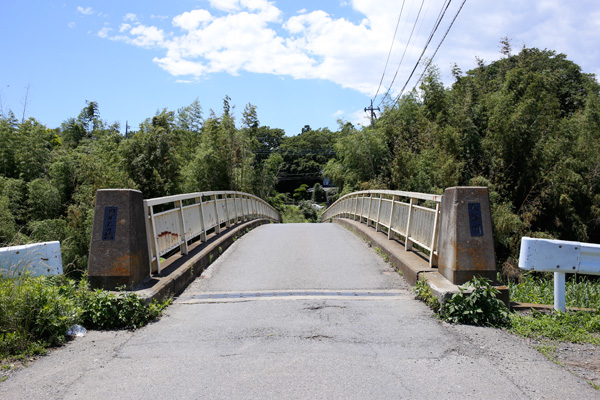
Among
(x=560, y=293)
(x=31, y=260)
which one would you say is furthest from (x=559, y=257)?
(x=31, y=260)

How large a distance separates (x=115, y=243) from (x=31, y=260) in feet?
2.93

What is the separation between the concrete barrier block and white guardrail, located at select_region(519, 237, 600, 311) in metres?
5.30

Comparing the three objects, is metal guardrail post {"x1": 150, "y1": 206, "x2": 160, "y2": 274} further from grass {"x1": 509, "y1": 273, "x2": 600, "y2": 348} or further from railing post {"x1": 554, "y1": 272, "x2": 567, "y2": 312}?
railing post {"x1": 554, "y1": 272, "x2": 567, "y2": 312}

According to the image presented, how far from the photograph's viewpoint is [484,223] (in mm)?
5742

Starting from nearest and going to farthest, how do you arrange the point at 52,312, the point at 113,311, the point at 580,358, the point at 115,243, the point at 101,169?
the point at 580,358
the point at 52,312
the point at 113,311
the point at 115,243
the point at 101,169

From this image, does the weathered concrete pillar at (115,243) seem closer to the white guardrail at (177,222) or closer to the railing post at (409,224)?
the white guardrail at (177,222)

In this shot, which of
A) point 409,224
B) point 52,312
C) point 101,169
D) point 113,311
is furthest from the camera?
point 101,169

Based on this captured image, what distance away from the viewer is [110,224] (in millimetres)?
5641

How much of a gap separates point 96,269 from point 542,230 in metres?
19.2

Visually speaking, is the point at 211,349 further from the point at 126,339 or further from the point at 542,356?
the point at 542,356

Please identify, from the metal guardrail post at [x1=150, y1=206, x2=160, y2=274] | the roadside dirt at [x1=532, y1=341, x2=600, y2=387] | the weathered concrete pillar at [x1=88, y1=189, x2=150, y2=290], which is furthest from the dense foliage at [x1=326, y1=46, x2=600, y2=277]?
the weathered concrete pillar at [x1=88, y1=189, x2=150, y2=290]

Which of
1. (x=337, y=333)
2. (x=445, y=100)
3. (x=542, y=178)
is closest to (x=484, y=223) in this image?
(x=337, y=333)

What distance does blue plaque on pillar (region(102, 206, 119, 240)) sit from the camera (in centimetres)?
561

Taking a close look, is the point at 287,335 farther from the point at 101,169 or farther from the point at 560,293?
the point at 101,169
